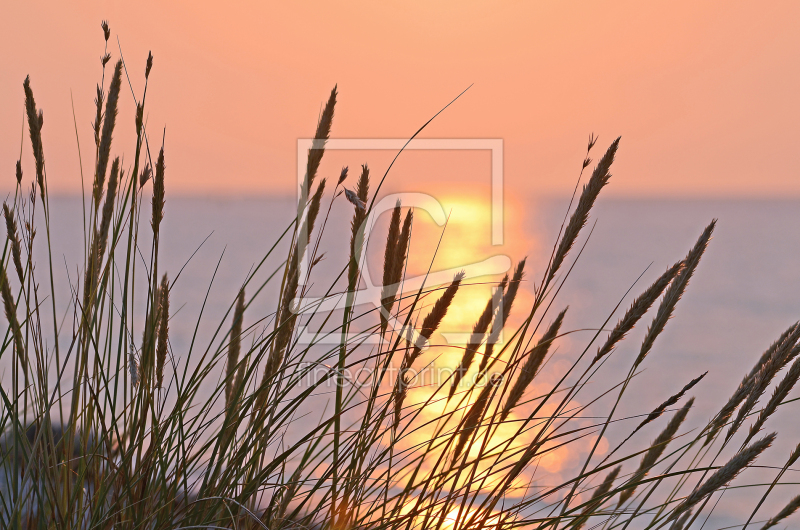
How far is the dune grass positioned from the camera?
0.78m

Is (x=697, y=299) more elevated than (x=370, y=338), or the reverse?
(x=370, y=338)

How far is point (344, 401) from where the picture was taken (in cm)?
90

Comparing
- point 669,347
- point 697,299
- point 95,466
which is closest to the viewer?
point 95,466

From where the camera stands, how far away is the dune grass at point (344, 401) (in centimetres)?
78

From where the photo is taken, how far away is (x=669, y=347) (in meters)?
3.03

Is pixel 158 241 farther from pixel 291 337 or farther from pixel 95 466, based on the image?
pixel 95 466

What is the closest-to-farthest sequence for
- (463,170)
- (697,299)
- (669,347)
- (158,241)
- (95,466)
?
(158,241)
(95,466)
(463,170)
(669,347)
(697,299)

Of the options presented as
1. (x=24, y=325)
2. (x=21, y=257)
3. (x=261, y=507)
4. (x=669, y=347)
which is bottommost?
(x=669, y=347)

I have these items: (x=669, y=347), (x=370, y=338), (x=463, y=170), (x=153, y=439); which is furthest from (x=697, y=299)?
(x=153, y=439)

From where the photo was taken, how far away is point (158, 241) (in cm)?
83

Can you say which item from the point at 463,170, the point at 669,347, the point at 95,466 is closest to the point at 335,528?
the point at 95,466

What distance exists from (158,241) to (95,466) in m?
0.36

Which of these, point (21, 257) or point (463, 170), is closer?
point (21, 257)

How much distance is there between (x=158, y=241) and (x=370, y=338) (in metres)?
0.33
